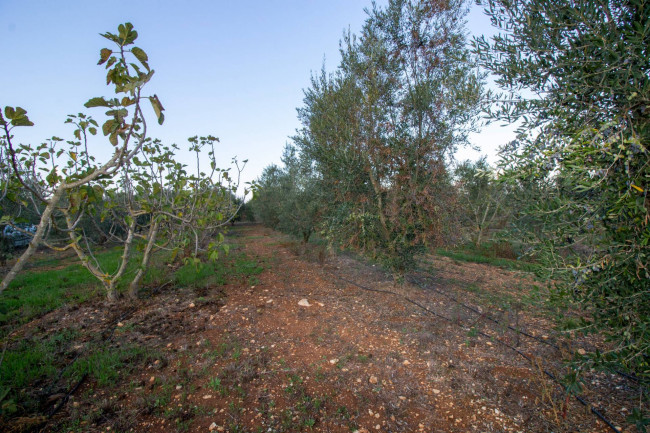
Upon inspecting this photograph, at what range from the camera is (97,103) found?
7.68ft

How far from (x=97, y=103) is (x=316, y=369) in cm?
385

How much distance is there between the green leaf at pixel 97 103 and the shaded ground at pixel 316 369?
122 inches

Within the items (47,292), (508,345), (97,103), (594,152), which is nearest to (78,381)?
(97,103)

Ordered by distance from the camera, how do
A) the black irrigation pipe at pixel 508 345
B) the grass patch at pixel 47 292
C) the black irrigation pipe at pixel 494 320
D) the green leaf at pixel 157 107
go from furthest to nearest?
the grass patch at pixel 47 292 < the black irrigation pipe at pixel 494 320 < the black irrigation pipe at pixel 508 345 < the green leaf at pixel 157 107

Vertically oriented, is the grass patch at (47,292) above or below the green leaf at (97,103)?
below

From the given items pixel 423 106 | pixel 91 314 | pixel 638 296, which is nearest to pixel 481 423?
pixel 638 296

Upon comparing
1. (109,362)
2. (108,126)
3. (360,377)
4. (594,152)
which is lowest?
(360,377)

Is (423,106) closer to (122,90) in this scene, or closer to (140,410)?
(122,90)

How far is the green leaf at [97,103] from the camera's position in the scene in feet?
7.46

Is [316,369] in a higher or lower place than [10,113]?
lower

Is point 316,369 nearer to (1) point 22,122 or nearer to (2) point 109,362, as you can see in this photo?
(2) point 109,362

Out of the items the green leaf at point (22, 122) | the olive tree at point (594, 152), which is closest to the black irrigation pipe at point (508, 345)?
the olive tree at point (594, 152)

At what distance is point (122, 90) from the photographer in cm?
243

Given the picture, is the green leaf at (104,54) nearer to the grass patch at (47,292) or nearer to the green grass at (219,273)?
the grass patch at (47,292)
